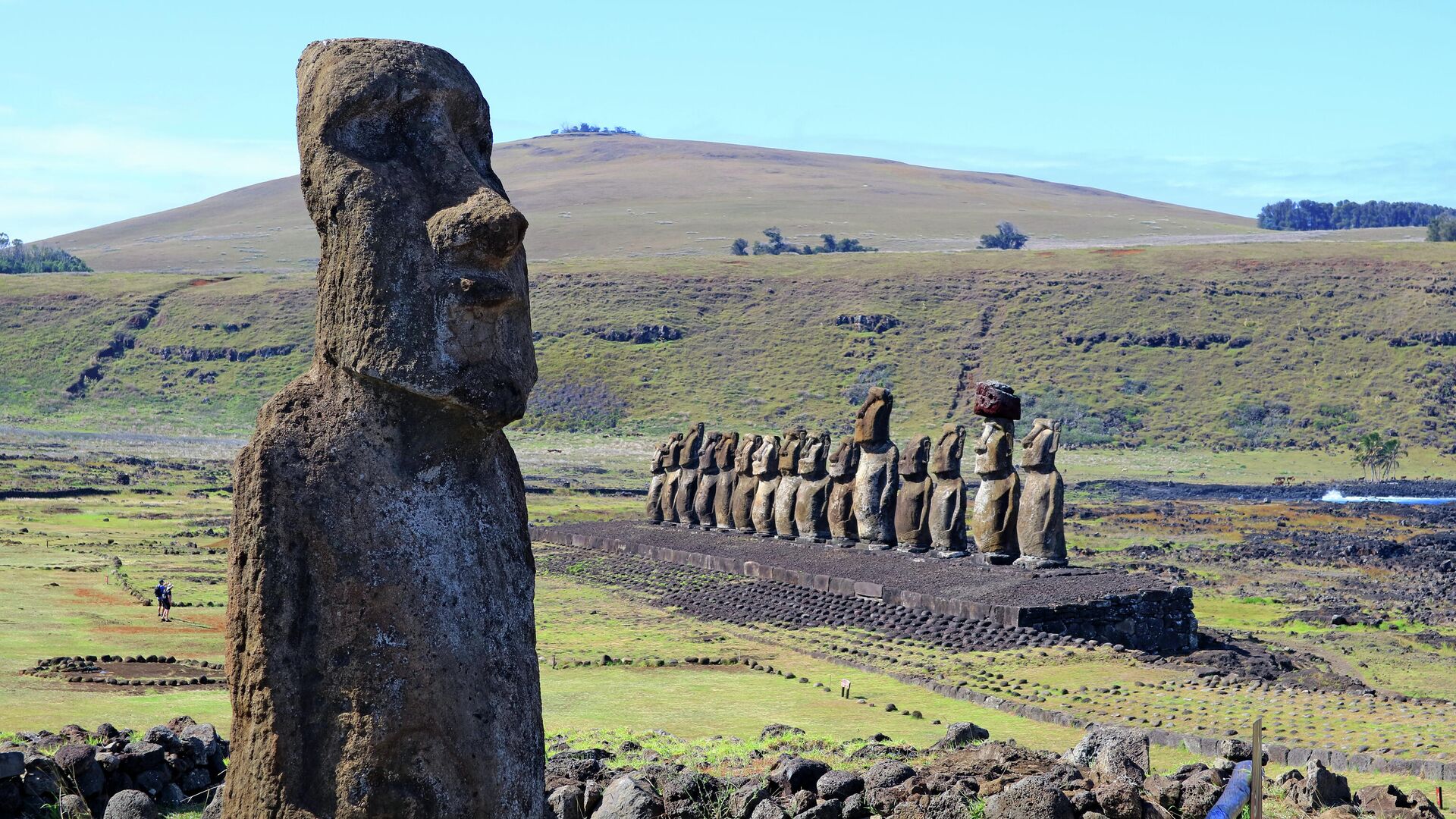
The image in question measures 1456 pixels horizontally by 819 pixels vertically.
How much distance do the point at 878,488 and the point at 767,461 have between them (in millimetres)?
4018

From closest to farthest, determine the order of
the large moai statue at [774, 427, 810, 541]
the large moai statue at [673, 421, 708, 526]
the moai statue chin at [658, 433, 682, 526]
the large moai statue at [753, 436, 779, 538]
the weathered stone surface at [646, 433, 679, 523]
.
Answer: the large moai statue at [774, 427, 810, 541] < the large moai statue at [753, 436, 779, 538] < the large moai statue at [673, 421, 708, 526] < the moai statue chin at [658, 433, 682, 526] < the weathered stone surface at [646, 433, 679, 523]

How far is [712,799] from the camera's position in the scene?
893 centimetres

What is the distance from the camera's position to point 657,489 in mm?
36500

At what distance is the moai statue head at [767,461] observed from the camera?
1238 inches

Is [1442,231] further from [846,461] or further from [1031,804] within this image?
[1031,804]

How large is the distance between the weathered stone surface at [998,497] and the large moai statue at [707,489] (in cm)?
1057

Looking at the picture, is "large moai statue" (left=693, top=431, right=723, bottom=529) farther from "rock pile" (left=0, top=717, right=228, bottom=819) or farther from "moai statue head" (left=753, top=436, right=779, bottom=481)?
"rock pile" (left=0, top=717, right=228, bottom=819)

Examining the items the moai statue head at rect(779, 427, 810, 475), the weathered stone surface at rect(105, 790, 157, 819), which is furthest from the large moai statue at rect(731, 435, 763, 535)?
the weathered stone surface at rect(105, 790, 157, 819)

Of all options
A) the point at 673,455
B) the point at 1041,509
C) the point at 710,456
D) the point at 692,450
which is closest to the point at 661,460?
the point at 673,455

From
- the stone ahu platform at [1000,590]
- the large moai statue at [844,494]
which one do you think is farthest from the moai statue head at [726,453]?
the stone ahu platform at [1000,590]

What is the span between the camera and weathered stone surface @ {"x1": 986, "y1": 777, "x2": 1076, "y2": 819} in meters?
7.95

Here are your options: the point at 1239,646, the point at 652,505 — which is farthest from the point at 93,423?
the point at 1239,646

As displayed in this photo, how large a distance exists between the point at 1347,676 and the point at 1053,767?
11598 millimetres

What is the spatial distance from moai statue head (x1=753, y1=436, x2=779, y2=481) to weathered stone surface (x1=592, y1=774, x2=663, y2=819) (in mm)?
22856
